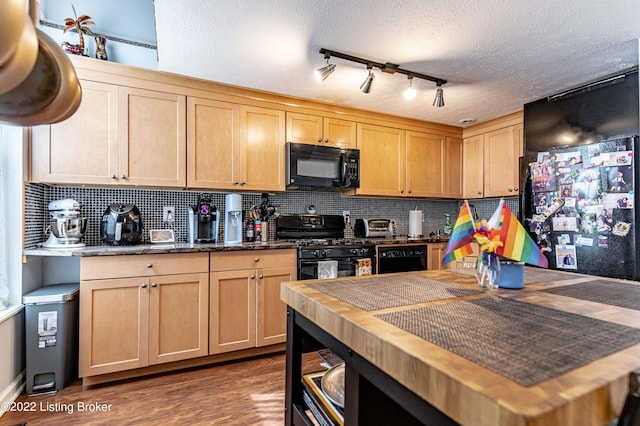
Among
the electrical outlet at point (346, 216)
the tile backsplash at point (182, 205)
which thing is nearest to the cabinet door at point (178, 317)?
the tile backsplash at point (182, 205)

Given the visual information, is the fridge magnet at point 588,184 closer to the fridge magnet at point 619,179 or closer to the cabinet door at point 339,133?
the fridge magnet at point 619,179

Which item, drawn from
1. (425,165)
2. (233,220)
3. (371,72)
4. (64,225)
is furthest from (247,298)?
(425,165)

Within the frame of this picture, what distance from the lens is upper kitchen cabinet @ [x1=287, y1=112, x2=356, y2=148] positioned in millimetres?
3061

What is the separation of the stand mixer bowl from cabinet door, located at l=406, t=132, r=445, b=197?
3027 millimetres

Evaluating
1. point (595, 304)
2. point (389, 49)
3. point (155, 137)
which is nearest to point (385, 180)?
point (389, 49)

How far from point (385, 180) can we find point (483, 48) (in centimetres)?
161

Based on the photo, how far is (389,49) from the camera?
2.12 metres

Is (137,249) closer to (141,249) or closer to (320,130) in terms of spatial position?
(141,249)

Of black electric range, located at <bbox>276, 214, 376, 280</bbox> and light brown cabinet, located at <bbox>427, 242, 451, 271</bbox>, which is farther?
light brown cabinet, located at <bbox>427, 242, 451, 271</bbox>

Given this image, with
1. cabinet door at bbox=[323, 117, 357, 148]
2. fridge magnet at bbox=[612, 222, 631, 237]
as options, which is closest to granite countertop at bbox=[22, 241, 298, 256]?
cabinet door at bbox=[323, 117, 357, 148]

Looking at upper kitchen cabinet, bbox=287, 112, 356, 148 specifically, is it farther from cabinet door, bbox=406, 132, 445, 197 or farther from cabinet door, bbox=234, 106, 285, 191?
cabinet door, bbox=406, 132, 445, 197

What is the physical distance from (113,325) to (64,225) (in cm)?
79

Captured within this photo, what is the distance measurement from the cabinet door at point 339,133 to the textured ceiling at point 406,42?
40cm

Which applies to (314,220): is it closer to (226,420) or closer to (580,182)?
(226,420)
